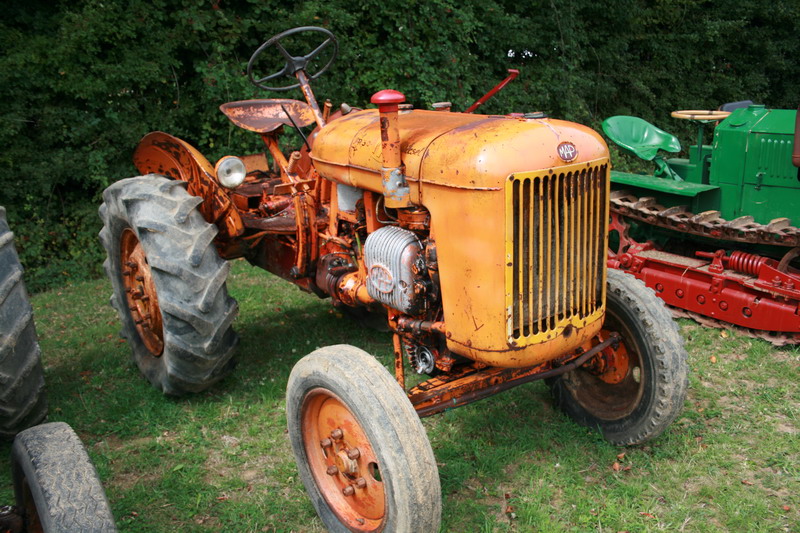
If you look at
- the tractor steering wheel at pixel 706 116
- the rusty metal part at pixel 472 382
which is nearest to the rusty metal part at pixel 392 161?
the rusty metal part at pixel 472 382

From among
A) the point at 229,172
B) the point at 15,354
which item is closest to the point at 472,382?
the point at 229,172

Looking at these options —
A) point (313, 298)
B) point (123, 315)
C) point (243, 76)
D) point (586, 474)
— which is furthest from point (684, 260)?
point (243, 76)

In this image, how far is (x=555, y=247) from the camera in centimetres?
255

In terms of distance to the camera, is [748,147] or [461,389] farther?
[748,147]

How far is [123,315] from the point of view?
13.7ft

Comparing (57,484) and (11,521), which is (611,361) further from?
(11,521)

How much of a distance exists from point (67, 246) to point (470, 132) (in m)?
5.57

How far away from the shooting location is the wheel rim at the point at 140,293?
155 inches

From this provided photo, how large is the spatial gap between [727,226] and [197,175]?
3.54m

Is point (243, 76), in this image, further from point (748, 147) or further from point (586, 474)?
point (586, 474)

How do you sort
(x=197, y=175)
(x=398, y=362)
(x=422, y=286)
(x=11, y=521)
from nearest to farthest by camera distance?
(x=11, y=521) → (x=422, y=286) → (x=398, y=362) → (x=197, y=175)

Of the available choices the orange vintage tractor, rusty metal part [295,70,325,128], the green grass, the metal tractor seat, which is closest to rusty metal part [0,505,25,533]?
the green grass

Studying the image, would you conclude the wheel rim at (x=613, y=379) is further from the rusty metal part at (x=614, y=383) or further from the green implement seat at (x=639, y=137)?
the green implement seat at (x=639, y=137)

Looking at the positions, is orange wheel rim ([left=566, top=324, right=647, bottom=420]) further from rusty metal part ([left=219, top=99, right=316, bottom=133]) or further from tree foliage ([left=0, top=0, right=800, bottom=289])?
tree foliage ([left=0, top=0, right=800, bottom=289])
